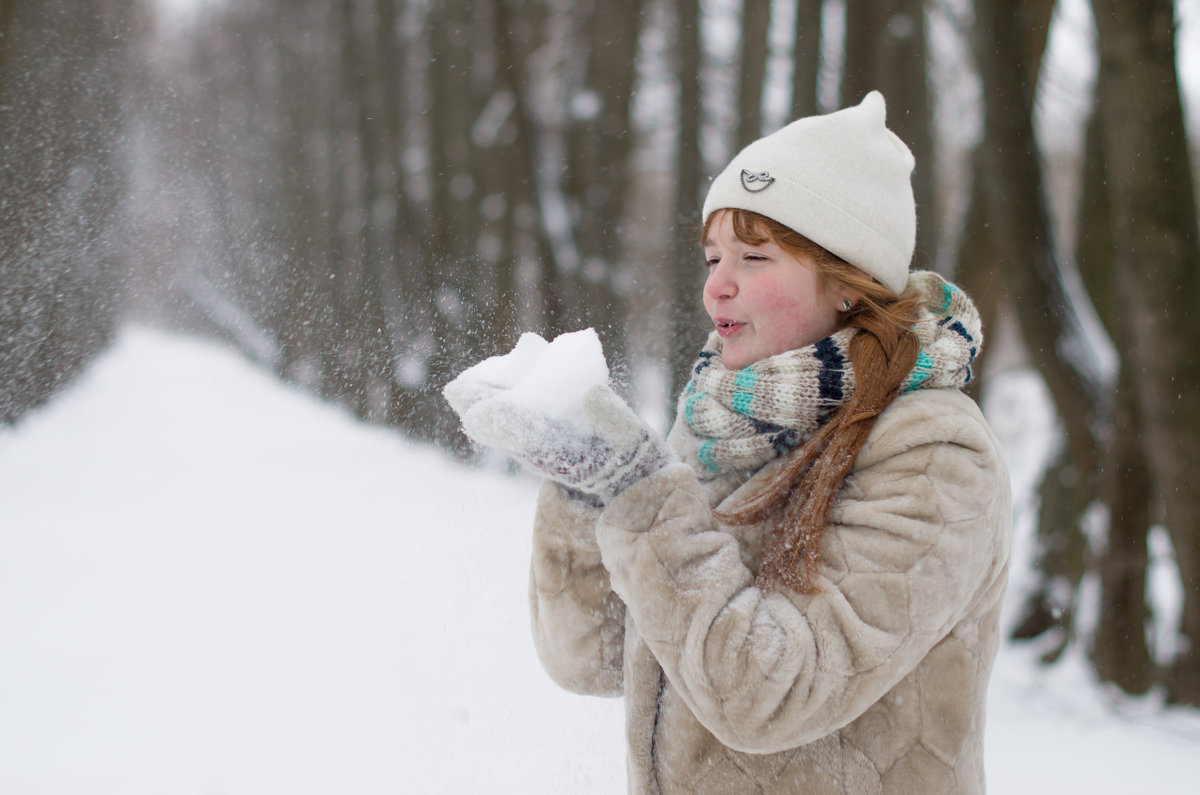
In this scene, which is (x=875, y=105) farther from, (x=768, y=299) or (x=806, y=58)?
(x=806, y=58)

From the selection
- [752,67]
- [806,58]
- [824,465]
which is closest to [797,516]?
[824,465]

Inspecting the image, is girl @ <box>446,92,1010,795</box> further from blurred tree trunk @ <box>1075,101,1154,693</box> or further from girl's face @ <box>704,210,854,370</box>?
blurred tree trunk @ <box>1075,101,1154,693</box>

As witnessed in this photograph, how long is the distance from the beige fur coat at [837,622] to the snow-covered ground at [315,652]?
66.7 inches

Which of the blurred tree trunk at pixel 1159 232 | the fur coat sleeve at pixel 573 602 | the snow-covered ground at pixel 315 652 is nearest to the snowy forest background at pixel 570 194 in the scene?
the blurred tree trunk at pixel 1159 232

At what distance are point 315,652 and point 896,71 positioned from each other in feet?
12.4

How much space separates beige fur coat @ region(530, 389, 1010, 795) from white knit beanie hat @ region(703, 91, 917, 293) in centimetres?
23

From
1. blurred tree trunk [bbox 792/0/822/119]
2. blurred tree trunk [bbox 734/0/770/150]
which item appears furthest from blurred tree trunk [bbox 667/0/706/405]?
blurred tree trunk [bbox 792/0/822/119]

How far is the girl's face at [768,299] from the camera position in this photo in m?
1.24

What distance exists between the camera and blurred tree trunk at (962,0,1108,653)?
12.2 ft

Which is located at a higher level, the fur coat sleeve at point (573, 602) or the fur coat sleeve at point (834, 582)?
the fur coat sleeve at point (834, 582)

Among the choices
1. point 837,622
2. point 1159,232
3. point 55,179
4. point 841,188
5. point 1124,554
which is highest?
point 841,188

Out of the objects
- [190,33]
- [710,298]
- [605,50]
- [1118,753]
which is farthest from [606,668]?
[190,33]

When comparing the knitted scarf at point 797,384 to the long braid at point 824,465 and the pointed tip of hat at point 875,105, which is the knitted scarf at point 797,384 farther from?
the pointed tip of hat at point 875,105

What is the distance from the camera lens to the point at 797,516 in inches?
44.7
